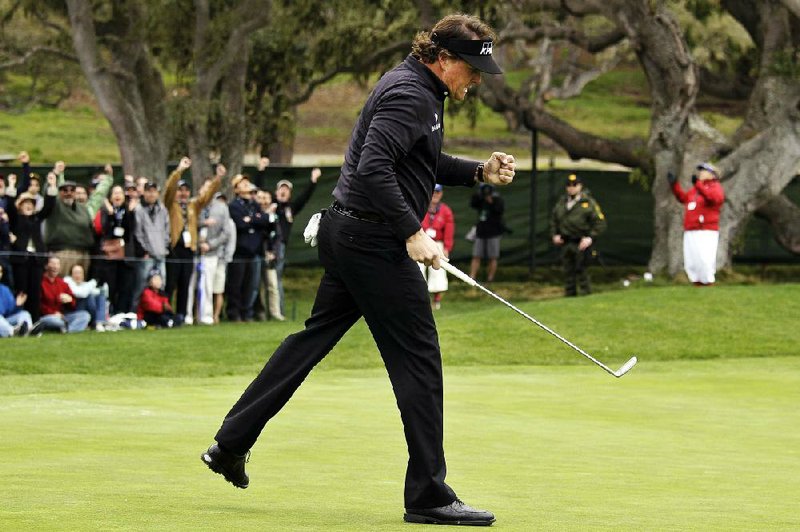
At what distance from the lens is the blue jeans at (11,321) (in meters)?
19.3

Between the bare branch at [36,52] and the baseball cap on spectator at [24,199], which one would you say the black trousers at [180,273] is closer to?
the baseball cap on spectator at [24,199]

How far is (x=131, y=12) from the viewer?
30938 mm

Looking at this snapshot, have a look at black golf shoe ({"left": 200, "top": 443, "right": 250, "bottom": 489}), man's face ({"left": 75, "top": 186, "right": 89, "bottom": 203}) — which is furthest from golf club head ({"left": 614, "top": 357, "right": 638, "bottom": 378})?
man's face ({"left": 75, "top": 186, "right": 89, "bottom": 203})

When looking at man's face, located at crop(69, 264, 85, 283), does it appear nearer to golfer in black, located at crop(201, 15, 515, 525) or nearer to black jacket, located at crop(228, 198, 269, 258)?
black jacket, located at crop(228, 198, 269, 258)

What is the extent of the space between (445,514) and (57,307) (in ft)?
47.1

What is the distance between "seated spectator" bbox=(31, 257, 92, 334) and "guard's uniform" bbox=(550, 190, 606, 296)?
874 centimetres

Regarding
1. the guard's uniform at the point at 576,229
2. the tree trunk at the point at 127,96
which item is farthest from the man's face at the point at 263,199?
the tree trunk at the point at 127,96

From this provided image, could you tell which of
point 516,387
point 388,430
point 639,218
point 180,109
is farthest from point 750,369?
point 180,109

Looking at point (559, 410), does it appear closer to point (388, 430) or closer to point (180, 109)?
point (388, 430)

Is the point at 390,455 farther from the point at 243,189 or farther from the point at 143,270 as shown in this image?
the point at 243,189

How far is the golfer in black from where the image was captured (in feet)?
21.4

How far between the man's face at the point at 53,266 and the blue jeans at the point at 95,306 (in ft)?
2.58

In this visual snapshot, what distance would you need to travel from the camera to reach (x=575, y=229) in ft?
85.6

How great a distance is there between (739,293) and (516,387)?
368 inches
